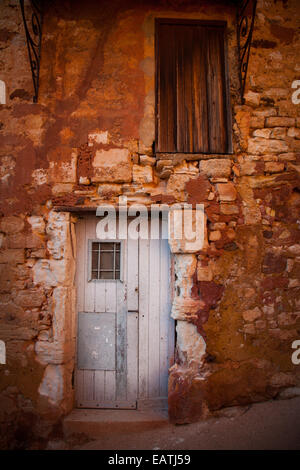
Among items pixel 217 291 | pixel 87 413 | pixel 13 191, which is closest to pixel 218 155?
pixel 217 291

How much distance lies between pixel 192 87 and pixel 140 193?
1.37 m

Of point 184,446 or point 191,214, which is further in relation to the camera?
point 191,214

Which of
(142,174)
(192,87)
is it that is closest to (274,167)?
(192,87)

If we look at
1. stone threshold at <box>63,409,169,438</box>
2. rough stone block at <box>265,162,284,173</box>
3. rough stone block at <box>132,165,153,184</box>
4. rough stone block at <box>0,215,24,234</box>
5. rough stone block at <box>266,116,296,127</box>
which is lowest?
stone threshold at <box>63,409,169,438</box>

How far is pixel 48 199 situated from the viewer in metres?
2.97

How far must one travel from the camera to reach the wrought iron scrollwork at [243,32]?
9.92 ft

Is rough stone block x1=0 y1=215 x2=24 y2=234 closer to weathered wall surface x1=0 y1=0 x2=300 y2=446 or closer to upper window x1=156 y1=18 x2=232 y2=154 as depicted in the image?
weathered wall surface x1=0 y1=0 x2=300 y2=446

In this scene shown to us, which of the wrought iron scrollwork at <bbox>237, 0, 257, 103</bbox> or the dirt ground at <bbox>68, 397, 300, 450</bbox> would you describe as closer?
the dirt ground at <bbox>68, 397, 300, 450</bbox>

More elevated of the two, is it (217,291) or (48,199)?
(48,199)

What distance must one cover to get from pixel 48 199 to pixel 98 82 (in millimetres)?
1385

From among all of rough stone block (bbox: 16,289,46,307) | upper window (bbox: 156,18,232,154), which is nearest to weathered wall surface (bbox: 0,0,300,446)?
rough stone block (bbox: 16,289,46,307)

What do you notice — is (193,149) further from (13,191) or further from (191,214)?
(13,191)

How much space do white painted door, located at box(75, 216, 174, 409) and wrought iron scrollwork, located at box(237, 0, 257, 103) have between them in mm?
2040

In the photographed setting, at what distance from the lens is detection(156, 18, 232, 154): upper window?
10.2ft
